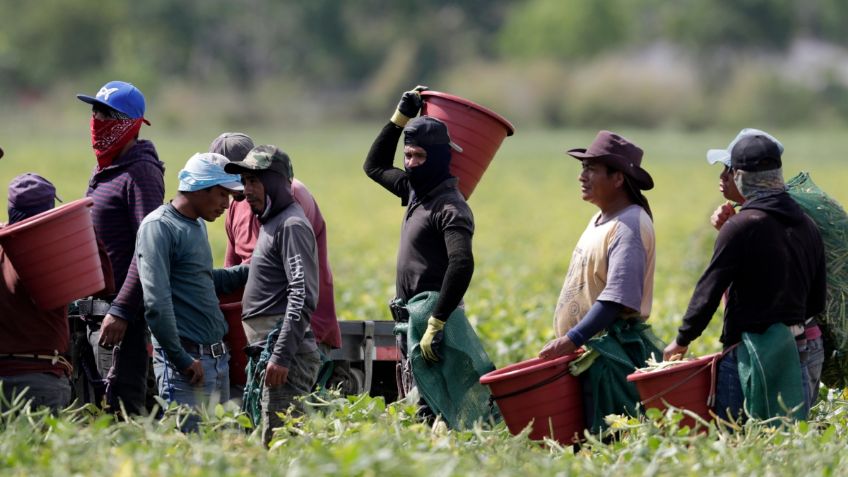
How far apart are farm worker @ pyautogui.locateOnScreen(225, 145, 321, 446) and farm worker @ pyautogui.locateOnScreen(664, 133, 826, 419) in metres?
1.55

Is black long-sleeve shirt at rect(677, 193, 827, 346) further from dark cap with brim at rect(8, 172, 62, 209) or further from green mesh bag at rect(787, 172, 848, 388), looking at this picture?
dark cap with brim at rect(8, 172, 62, 209)

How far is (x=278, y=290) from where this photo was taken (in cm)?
642

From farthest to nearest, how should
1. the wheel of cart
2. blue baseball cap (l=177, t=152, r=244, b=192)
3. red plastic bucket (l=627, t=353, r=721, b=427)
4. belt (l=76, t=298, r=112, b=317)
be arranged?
the wheel of cart < belt (l=76, t=298, r=112, b=317) < blue baseball cap (l=177, t=152, r=244, b=192) < red plastic bucket (l=627, t=353, r=721, b=427)

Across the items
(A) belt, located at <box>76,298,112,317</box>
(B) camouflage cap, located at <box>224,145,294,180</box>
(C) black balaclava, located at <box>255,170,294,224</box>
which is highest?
(B) camouflage cap, located at <box>224,145,294,180</box>

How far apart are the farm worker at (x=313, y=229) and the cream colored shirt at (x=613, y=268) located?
1.00m

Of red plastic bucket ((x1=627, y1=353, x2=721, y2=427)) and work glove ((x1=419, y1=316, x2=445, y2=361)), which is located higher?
work glove ((x1=419, y1=316, x2=445, y2=361))

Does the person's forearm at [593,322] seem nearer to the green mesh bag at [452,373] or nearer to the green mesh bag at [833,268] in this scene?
the green mesh bag at [452,373]

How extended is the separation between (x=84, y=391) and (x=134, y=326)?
50 centimetres

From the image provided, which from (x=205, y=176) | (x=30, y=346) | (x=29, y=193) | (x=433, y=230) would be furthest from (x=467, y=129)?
(x=30, y=346)

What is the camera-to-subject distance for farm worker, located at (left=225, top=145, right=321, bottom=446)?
623 centimetres

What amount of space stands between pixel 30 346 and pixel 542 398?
204 centimetres

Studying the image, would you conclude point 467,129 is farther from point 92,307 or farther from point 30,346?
point 30,346

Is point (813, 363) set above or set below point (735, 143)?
below

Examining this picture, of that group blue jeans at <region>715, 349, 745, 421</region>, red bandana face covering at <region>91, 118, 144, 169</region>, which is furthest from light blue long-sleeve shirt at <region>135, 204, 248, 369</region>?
blue jeans at <region>715, 349, 745, 421</region>
